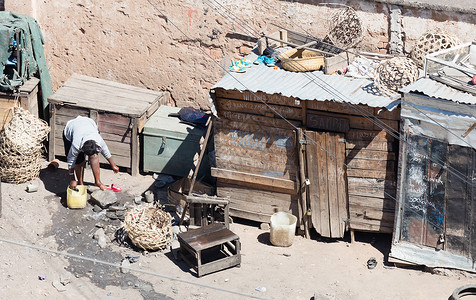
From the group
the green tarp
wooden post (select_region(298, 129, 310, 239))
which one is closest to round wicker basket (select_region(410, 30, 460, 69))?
wooden post (select_region(298, 129, 310, 239))

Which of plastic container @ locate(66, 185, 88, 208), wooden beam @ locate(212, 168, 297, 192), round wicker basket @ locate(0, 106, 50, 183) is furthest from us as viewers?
round wicker basket @ locate(0, 106, 50, 183)

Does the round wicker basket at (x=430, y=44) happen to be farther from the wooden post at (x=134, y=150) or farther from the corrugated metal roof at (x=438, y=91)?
the wooden post at (x=134, y=150)

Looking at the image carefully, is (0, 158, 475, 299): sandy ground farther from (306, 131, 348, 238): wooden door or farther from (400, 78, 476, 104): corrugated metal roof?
(400, 78, 476, 104): corrugated metal roof

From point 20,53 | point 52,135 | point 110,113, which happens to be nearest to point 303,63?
point 110,113

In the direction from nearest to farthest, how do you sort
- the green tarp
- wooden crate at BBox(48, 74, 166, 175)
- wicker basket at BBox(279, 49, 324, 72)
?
wicker basket at BBox(279, 49, 324, 72)
the green tarp
wooden crate at BBox(48, 74, 166, 175)

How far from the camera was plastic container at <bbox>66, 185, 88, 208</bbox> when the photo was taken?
38.4 ft

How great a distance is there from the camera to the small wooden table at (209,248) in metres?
10.3

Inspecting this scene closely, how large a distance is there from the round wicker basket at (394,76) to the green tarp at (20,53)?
248 inches

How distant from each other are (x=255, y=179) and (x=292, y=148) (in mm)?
803

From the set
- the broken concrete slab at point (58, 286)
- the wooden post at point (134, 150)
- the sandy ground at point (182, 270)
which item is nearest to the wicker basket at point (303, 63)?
the sandy ground at point (182, 270)

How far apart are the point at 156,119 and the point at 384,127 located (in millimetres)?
4369

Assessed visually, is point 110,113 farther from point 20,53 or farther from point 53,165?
point 20,53

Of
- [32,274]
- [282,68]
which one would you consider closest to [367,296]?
[282,68]

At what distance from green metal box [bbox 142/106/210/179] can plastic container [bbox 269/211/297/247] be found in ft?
6.68
